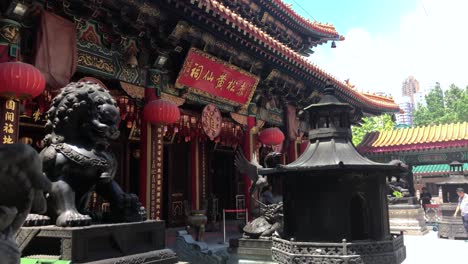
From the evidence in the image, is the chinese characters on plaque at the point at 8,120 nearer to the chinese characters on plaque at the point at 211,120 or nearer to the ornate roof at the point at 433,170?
the chinese characters on plaque at the point at 211,120

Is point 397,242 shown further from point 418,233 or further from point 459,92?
point 459,92

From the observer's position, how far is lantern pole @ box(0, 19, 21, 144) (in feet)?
15.1

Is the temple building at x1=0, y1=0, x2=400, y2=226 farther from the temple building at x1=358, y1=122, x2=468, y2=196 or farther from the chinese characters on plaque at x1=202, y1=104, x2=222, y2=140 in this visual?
the temple building at x1=358, y1=122, x2=468, y2=196

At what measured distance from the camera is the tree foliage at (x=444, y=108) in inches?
1310

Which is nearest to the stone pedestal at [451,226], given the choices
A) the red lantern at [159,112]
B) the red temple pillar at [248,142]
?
the red temple pillar at [248,142]

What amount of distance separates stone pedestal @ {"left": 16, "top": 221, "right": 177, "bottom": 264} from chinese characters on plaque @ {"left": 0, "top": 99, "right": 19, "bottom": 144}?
8.23 feet

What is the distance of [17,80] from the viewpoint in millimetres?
4367

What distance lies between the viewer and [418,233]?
445 inches

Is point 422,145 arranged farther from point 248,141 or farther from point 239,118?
point 239,118

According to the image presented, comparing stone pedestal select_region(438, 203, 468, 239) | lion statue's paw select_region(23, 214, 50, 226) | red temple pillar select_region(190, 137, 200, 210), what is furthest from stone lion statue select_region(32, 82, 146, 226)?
stone pedestal select_region(438, 203, 468, 239)

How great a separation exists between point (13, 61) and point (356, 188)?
4109mm

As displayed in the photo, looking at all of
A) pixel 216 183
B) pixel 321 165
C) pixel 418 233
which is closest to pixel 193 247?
pixel 321 165

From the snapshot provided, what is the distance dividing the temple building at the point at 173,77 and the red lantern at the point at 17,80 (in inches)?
13.1

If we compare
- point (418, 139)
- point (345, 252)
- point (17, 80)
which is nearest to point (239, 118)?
A: point (17, 80)
